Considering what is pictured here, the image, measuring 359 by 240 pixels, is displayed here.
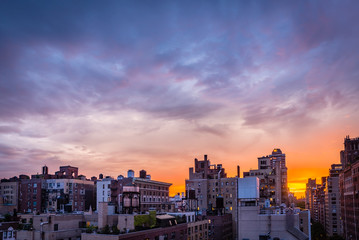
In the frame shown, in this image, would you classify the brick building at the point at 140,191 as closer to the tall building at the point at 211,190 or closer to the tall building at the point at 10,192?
the tall building at the point at 211,190

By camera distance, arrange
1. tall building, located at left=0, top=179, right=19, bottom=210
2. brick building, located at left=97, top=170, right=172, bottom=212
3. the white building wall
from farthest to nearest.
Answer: tall building, located at left=0, top=179, right=19, bottom=210, the white building wall, brick building, located at left=97, top=170, right=172, bottom=212

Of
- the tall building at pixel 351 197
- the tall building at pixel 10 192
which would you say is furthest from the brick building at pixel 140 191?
the tall building at pixel 351 197

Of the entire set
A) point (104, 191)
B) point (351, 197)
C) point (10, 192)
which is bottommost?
point (10, 192)

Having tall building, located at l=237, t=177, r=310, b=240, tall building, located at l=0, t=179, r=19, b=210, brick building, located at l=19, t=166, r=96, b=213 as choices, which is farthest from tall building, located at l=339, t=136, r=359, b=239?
tall building, located at l=0, t=179, r=19, b=210

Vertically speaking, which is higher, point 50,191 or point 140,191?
point 140,191

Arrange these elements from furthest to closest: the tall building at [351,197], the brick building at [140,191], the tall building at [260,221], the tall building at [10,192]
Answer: the tall building at [10,192], the brick building at [140,191], the tall building at [351,197], the tall building at [260,221]

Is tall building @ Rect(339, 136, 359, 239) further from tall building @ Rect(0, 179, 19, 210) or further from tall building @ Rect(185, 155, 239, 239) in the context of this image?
tall building @ Rect(0, 179, 19, 210)

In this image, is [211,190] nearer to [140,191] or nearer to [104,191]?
[140,191]

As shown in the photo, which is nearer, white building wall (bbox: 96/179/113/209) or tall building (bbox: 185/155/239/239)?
white building wall (bbox: 96/179/113/209)

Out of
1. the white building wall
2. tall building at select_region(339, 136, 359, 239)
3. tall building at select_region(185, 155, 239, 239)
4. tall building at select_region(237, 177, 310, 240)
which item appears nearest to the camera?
tall building at select_region(237, 177, 310, 240)

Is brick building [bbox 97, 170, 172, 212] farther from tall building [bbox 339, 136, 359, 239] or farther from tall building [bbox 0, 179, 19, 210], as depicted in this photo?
tall building [bbox 339, 136, 359, 239]

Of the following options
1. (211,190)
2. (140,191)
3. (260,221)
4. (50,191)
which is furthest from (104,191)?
(260,221)

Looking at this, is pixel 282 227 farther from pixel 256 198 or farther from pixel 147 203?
pixel 147 203

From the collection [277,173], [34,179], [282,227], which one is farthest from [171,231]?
[277,173]
